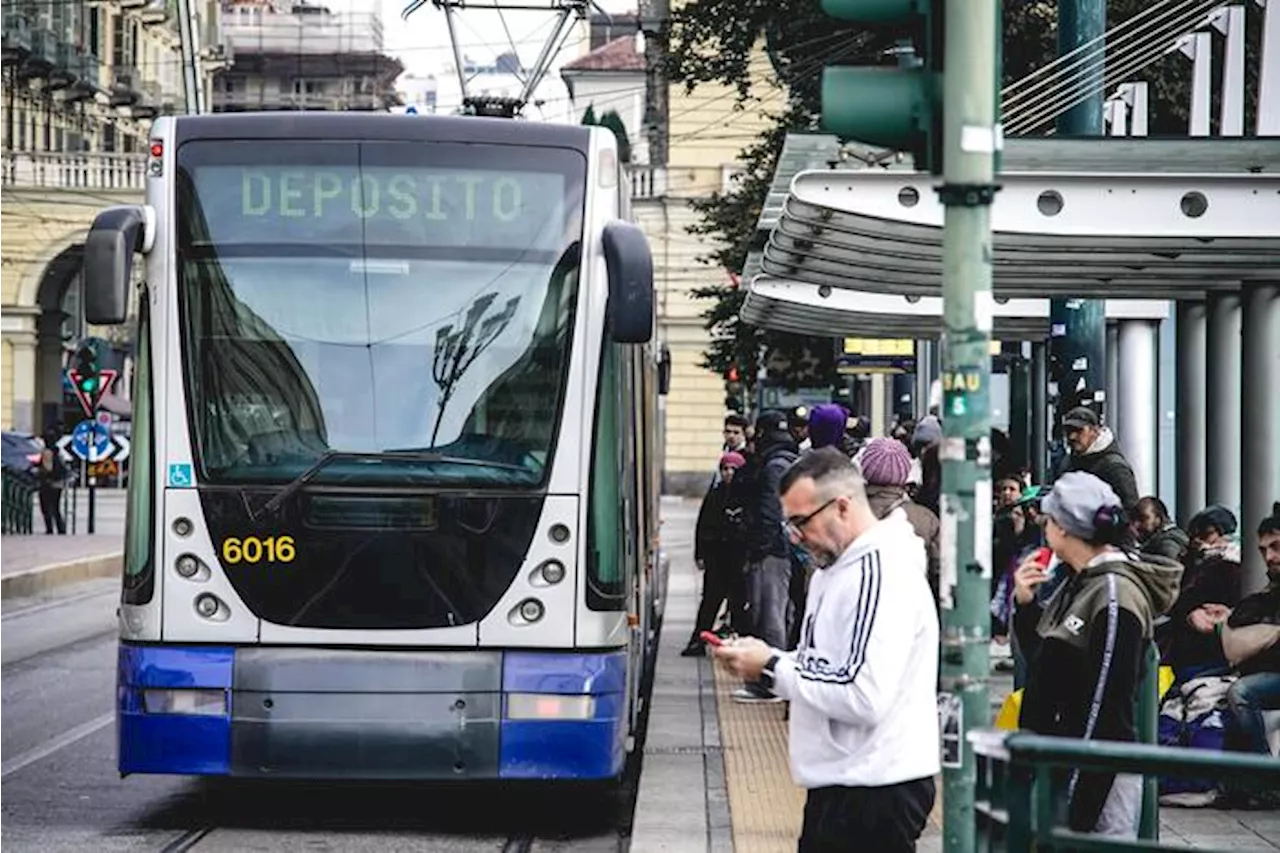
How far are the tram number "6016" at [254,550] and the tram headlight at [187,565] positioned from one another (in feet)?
0.43

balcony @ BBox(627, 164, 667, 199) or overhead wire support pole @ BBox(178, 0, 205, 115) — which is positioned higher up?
balcony @ BBox(627, 164, 667, 199)

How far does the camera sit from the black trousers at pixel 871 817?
6504mm

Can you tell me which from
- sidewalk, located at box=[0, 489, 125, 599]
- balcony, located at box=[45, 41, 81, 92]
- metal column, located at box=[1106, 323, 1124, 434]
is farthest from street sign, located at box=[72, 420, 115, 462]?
balcony, located at box=[45, 41, 81, 92]

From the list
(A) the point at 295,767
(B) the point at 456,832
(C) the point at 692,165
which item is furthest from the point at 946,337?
(C) the point at 692,165

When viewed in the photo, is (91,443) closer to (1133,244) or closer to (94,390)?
(94,390)

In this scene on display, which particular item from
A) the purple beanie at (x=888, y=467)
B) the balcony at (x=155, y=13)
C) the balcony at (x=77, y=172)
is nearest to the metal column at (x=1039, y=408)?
the purple beanie at (x=888, y=467)

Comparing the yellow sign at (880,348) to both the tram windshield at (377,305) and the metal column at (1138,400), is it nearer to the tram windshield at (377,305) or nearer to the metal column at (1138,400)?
the metal column at (1138,400)

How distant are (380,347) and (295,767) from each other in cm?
186

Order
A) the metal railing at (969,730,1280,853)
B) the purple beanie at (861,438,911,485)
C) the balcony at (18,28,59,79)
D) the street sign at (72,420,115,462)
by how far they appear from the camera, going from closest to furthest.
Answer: the metal railing at (969,730,1280,853) → the purple beanie at (861,438,911,485) → the street sign at (72,420,115,462) → the balcony at (18,28,59,79)

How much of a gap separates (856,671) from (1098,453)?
7.07 metres

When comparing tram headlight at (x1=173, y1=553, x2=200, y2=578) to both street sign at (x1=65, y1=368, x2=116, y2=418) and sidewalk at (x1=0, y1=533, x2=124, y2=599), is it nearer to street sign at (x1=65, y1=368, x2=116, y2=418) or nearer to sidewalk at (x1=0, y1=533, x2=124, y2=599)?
sidewalk at (x1=0, y1=533, x2=124, y2=599)

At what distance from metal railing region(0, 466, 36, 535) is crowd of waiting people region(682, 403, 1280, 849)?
871 inches

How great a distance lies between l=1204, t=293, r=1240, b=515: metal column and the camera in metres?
14.7

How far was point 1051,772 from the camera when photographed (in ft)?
17.7
